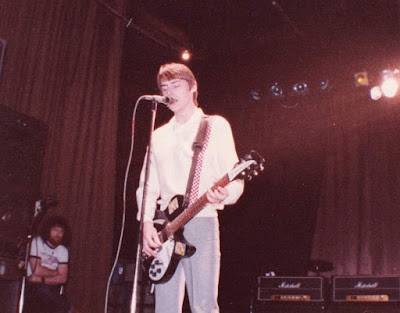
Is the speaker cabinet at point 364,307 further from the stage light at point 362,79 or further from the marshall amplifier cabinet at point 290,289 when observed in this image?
the stage light at point 362,79

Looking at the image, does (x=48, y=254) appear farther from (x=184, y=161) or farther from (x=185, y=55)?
(x=185, y=55)

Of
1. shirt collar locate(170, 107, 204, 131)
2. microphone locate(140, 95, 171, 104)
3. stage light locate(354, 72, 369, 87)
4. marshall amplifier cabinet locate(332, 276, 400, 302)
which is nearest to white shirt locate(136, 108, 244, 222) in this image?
shirt collar locate(170, 107, 204, 131)

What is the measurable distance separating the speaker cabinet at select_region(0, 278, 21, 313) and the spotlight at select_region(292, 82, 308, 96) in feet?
19.1

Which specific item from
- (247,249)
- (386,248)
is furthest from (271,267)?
(386,248)

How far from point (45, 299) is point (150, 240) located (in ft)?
9.93

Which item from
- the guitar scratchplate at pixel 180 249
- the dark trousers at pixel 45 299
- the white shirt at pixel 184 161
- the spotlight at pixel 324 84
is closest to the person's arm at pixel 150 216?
the white shirt at pixel 184 161

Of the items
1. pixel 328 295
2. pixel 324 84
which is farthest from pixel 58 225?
pixel 324 84

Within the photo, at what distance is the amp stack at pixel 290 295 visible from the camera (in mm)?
5676

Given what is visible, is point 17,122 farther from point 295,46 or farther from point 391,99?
point 391,99

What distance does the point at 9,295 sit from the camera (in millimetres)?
1968

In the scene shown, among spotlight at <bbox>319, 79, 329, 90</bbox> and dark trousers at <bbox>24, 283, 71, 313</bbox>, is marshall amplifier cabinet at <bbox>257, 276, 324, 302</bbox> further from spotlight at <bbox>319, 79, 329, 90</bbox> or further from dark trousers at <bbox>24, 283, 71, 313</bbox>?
spotlight at <bbox>319, 79, 329, 90</bbox>

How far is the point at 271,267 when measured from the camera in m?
7.21

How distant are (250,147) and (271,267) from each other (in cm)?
175

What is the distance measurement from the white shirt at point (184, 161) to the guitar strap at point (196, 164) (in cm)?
2
